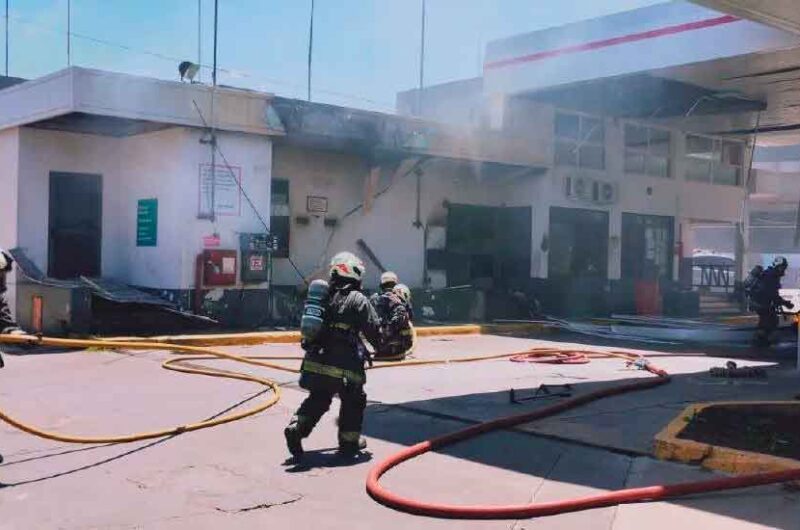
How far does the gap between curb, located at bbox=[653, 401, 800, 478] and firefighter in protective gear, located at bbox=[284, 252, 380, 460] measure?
2.27m

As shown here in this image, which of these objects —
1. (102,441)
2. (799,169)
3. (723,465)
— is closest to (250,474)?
(102,441)

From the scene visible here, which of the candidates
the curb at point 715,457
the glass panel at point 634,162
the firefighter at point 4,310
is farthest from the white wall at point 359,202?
the curb at point 715,457

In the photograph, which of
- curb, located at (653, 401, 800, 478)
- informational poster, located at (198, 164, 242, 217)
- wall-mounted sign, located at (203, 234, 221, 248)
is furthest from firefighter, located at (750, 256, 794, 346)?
wall-mounted sign, located at (203, 234, 221, 248)

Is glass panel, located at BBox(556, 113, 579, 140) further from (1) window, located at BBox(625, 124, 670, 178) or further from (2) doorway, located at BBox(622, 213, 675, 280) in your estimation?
(2) doorway, located at BBox(622, 213, 675, 280)

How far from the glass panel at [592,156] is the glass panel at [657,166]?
2.06 meters

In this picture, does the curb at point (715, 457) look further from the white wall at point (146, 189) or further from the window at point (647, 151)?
the window at point (647, 151)

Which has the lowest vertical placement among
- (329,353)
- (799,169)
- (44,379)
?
(44,379)

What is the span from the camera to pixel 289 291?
15562 mm

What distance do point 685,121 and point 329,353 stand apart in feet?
Answer: 57.2

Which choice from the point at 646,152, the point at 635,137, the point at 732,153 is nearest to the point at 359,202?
the point at 635,137

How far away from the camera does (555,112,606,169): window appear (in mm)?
19156

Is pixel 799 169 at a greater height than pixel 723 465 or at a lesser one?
greater

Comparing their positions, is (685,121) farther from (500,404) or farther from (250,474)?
(250,474)

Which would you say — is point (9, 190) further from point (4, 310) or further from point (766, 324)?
point (766, 324)
